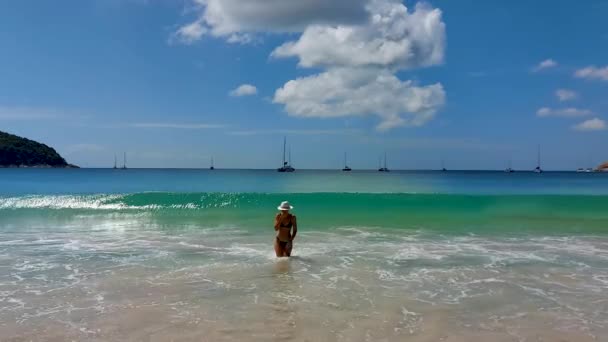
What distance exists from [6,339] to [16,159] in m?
155

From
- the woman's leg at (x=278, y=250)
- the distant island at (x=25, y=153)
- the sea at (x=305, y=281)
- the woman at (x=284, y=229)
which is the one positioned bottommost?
the sea at (x=305, y=281)

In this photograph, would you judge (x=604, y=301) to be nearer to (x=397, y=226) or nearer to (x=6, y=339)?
(x=6, y=339)

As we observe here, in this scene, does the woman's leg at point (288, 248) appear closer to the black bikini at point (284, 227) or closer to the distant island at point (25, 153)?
the black bikini at point (284, 227)

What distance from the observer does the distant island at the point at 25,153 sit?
135m

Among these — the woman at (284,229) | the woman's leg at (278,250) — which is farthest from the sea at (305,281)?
the woman at (284,229)

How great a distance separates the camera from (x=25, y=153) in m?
140

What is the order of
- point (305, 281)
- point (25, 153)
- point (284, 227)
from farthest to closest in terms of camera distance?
point (25, 153) → point (284, 227) → point (305, 281)

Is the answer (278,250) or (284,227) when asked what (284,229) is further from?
(278,250)

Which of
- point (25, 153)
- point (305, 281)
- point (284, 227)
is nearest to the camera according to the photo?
point (305, 281)

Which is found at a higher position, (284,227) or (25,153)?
(25,153)

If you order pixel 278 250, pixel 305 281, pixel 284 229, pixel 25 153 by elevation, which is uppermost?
pixel 25 153

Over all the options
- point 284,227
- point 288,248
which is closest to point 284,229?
point 284,227

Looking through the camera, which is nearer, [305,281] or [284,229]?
[305,281]

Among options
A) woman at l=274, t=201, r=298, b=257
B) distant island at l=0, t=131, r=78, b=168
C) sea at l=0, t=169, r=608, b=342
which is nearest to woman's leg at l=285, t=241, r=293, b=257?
woman at l=274, t=201, r=298, b=257
